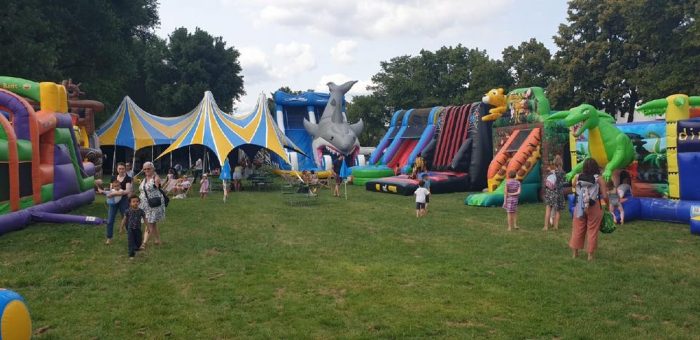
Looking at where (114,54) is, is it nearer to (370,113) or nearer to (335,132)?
(335,132)

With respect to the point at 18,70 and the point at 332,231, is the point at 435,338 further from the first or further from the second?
the point at 18,70

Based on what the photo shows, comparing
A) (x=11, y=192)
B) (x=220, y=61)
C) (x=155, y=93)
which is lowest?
(x=11, y=192)

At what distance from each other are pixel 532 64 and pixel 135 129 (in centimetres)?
2151

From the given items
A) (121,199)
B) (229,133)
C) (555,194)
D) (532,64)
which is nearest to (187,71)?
(229,133)

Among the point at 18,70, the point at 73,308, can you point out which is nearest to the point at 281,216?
the point at 73,308

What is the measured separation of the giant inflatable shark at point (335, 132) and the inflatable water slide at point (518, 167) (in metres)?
10.8

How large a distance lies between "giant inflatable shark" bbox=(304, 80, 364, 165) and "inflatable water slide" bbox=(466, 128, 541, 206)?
1083 centimetres

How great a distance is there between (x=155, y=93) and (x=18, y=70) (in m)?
18.7

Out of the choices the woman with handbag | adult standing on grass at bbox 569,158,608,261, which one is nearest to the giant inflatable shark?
the woman with handbag

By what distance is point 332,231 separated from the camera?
30.8ft

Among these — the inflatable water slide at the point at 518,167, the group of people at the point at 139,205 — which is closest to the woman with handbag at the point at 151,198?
the group of people at the point at 139,205

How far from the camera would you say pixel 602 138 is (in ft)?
35.8

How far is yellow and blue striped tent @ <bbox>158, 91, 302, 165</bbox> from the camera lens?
55.5 feet

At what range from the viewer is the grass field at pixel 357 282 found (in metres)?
4.50
